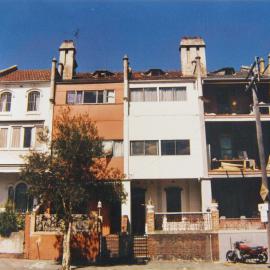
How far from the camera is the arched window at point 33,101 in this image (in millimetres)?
27328

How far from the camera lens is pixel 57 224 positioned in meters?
20.1

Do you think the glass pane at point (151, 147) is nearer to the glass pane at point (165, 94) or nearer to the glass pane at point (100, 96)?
the glass pane at point (165, 94)

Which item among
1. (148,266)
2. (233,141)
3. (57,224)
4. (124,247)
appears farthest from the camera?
(233,141)

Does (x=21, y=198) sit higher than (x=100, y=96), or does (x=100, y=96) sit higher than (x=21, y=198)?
(x=100, y=96)

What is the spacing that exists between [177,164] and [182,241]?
647 centimetres

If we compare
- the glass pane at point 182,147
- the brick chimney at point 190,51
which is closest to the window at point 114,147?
the glass pane at point 182,147

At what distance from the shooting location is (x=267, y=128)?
2742 cm

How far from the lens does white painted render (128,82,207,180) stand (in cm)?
2525

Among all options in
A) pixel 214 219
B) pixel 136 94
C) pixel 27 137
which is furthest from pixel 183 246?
pixel 27 137

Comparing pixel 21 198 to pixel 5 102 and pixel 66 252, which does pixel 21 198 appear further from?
pixel 66 252

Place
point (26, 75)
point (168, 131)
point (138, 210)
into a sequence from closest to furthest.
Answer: point (168, 131) → point (138, 210) → point (26, 75)

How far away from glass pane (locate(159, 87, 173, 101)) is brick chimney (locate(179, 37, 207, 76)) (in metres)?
3.57

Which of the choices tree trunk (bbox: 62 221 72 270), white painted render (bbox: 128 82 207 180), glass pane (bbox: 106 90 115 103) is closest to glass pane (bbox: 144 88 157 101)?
white painted render (bbox: 128 82 207 180)

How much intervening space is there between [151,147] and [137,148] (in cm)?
102
